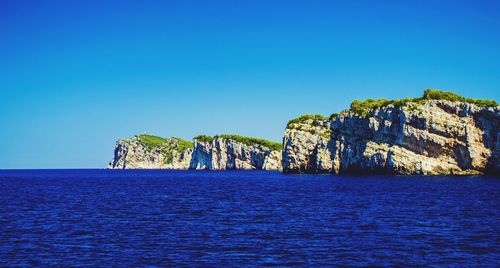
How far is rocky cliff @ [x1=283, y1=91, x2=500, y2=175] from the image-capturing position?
375 feet

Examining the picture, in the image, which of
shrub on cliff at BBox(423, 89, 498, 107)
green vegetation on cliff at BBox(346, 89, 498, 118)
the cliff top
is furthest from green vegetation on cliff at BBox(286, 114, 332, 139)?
shrub on cliff at BBox(423, 89, 498, 107)

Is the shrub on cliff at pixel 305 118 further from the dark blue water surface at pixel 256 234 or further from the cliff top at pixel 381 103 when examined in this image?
the dark blue water surface at pixel 256 234

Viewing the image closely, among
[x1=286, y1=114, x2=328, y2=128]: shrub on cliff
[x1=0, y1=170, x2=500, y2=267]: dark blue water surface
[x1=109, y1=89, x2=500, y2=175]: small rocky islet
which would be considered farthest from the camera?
[x1=286, y1=114, x2=328, y2=128]: shrub on cliff

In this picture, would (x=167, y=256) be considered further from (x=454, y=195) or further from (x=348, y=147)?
(x=348, y=147)

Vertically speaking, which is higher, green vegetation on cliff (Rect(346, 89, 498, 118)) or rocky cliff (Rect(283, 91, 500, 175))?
green vegetation on cliff (Rect(346, 89, 498, 118))

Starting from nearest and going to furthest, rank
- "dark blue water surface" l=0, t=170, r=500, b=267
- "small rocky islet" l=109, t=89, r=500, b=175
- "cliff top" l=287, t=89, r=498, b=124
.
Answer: "dark blue water surface" l=0, t=170, r=500, b=267 → "small rocky islet" l=109, t=89, r=500, b=175 → "cliff top" l=287, t=89, r=498, b=124

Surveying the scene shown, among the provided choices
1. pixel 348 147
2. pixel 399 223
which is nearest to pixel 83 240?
pixel 399 223

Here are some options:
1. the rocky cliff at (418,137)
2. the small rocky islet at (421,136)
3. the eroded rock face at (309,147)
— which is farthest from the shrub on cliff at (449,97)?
the eroded rock face at (309,147)

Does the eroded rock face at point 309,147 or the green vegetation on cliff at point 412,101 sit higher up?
the green vegetation on cliff at point 412,101

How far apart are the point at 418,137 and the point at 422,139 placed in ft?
3.48

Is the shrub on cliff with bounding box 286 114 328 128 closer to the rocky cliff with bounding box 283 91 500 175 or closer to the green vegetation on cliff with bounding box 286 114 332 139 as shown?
the green vegetation on cliff with bounding box 286 114 332 139

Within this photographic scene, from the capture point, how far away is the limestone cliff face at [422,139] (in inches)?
4493

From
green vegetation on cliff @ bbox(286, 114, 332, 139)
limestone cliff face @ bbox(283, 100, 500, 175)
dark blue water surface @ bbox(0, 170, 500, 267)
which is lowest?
dark blue water surface @ bbox(0, 170, 500, 267)

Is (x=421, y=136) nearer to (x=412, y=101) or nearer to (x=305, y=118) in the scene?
(x=412, y=101)
